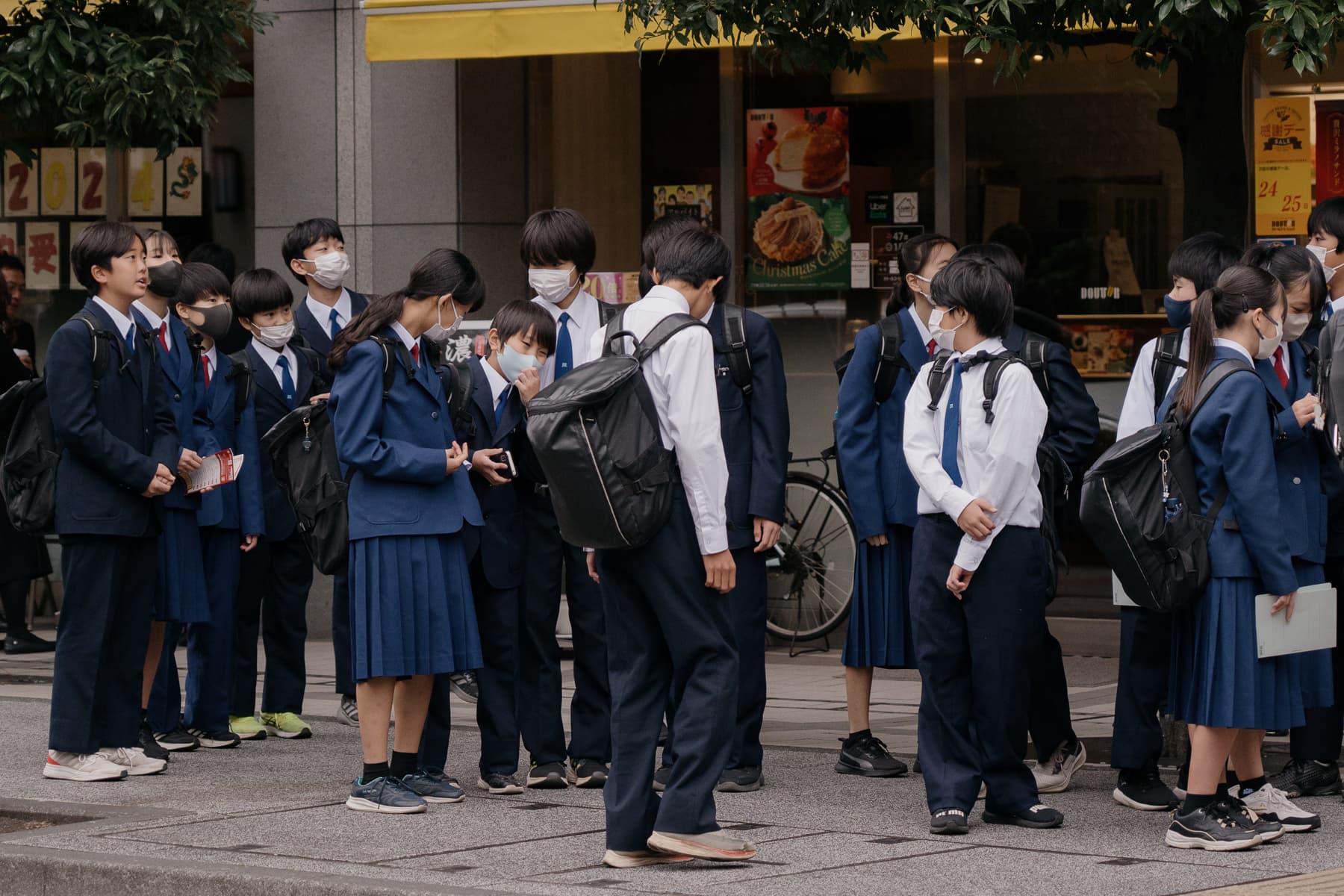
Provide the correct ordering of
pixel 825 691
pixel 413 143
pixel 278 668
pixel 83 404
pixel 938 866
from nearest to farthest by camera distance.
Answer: pixel 938 866 < pixel 83 404 < pixel 278 668 < pixel 825 691 < pixel 413 143

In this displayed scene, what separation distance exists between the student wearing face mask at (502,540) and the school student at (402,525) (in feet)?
0.80

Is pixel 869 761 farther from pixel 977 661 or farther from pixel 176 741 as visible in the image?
pixel 176 741

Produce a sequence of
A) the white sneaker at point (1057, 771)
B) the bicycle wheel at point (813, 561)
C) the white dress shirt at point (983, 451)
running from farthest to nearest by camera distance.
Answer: the bicycle wheel at point (813, 561)
the white sneaker at point (1057, 771)
the white dress shirt at point (983, 451)

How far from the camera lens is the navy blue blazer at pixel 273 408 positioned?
8984 millimetres

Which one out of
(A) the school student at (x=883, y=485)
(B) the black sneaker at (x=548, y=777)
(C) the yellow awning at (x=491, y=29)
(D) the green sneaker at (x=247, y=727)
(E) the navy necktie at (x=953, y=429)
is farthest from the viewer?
(C) the yellow awning at (x=491, y=29)

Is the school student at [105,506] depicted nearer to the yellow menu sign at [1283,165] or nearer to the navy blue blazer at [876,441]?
the navy blue blazer at [876,441]

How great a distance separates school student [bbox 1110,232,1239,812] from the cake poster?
189 inches

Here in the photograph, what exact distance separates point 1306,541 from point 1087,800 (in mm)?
1203

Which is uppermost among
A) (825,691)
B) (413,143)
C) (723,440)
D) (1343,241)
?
(413,143)

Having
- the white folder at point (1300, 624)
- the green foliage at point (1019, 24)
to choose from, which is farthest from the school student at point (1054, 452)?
the white folder at point (1300, 624)

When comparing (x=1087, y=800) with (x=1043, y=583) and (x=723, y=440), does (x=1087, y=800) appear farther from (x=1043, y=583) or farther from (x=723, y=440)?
(x=723, y=440)

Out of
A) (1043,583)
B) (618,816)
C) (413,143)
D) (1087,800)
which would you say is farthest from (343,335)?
(413,143)

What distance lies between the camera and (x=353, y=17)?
485 inches

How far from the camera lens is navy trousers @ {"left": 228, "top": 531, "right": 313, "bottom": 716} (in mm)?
9094
